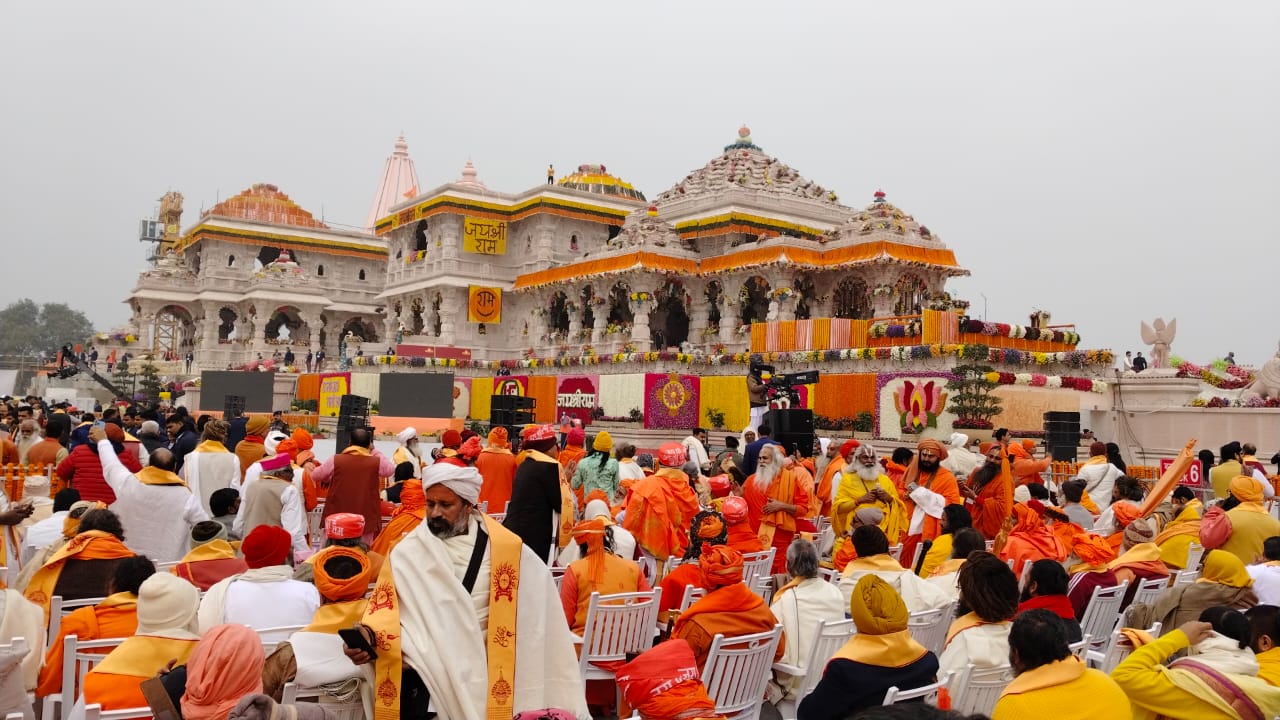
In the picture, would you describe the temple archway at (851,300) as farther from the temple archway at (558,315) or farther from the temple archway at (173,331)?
the temple archway at (173,331)

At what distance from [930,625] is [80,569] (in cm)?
435

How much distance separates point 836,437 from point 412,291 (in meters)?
26.8

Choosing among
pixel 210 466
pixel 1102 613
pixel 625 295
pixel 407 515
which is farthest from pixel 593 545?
pixel 625 295

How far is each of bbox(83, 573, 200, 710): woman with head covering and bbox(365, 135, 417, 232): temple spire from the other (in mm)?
68604

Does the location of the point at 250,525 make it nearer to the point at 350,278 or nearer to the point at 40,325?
the point at 350,278

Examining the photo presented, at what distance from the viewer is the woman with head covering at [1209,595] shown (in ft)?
15.4

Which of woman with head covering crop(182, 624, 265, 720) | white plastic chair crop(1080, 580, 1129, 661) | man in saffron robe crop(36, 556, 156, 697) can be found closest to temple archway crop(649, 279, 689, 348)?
white plastic chair crop(1080, 580, 1129, 661)

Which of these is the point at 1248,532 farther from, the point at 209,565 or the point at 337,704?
the point at 209,565

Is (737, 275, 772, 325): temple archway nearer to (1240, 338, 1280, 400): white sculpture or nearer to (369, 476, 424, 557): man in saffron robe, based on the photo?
(1240, 338, 1280, 400): white sculpture

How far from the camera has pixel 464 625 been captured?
3406 mm

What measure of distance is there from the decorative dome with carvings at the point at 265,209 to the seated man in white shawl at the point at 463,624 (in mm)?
56898

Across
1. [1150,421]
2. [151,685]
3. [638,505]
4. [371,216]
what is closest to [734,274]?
[1150,421]

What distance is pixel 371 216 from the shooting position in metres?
70.9

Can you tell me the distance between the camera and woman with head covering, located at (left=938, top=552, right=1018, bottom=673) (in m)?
3.99
